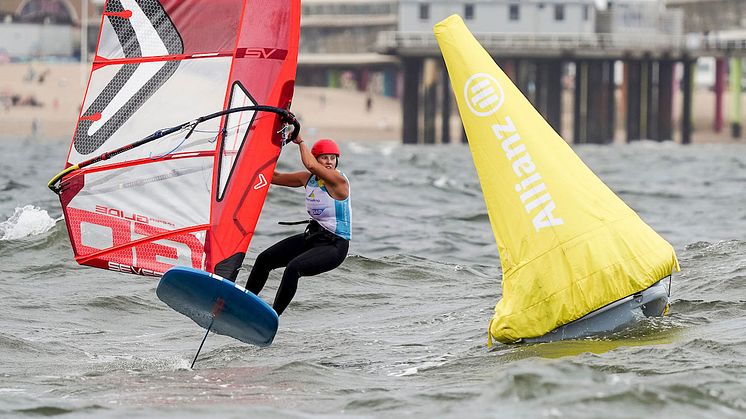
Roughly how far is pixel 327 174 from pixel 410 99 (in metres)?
46.1

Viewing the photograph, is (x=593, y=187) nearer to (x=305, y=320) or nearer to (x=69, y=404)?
(x=305, y=320)

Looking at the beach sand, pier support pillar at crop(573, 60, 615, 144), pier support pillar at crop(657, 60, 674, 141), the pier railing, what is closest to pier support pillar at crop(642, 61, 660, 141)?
pier support pillar at crop(657, 60, 674, 141)

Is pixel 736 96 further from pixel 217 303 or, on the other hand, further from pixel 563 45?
pixel 217 303

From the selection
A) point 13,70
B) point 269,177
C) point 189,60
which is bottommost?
point 13,70

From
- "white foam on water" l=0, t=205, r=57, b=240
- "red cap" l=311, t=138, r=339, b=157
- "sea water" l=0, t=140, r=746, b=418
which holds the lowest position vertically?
"white foam on water" l=0, t=205, r=57, b=240

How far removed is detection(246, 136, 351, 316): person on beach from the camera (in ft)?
31.8

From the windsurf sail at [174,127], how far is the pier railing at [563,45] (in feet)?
148

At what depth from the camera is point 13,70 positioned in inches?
2977

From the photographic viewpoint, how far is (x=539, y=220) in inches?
381

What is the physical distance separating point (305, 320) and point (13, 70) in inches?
2634

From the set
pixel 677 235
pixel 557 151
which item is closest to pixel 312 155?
pixel 557 151

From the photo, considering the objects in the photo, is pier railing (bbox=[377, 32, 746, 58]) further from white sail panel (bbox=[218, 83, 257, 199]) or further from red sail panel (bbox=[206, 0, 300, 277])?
white sail panel (bbox=[218, 83, 257, 199])

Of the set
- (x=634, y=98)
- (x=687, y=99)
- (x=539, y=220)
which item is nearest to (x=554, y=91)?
(x=634, y=98)

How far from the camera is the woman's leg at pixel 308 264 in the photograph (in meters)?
9.70
